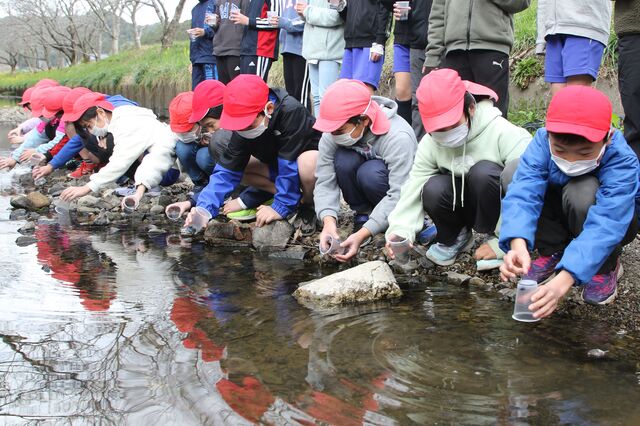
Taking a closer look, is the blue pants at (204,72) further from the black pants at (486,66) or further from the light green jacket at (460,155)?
the light green jacket at (460,155)

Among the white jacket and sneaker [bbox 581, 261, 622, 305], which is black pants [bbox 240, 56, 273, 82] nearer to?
the white jacket

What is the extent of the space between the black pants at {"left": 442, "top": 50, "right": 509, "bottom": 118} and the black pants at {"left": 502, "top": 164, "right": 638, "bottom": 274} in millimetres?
1122

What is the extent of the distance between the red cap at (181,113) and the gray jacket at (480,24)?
1818 millimetres

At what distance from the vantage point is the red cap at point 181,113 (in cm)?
466

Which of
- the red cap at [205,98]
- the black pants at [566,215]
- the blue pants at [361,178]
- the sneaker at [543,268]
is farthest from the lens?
the red cap at [205,98]

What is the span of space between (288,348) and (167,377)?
47 centimetres

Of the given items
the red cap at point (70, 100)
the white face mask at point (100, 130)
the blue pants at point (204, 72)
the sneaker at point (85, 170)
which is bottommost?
the sneaker at point (85, 170)

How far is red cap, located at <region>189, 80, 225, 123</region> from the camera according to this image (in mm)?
4391

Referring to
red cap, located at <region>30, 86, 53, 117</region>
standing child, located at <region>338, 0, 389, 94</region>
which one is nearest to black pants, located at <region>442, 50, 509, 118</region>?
standing child, located at <region>338, 0, 389, 94</region>

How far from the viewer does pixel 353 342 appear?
249 cm

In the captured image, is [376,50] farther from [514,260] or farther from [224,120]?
[514,260]

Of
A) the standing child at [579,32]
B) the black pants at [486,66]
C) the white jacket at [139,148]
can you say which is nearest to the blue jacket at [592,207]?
the standing child at [579,32]

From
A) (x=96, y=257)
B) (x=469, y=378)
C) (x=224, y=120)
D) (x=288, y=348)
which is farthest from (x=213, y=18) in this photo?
(x=469, y=378)

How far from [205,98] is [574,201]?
263 centimetres
